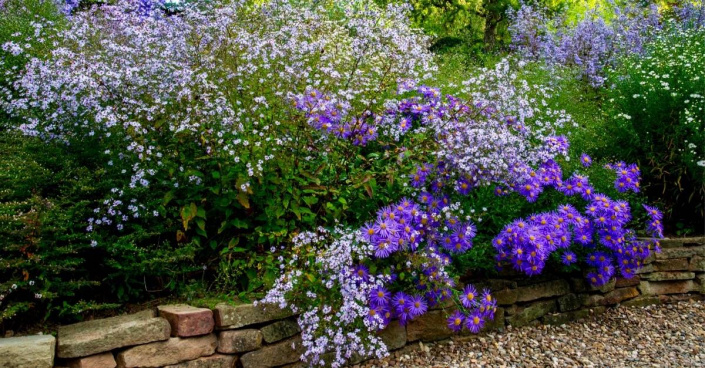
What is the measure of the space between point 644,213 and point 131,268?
3.31 metres

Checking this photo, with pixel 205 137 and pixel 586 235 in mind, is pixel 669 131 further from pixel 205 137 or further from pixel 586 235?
pixel 205 137

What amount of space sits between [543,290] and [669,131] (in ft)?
6.03

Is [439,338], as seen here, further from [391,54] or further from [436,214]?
[391,54]

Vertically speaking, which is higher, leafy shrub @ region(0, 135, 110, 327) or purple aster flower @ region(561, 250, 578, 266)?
leafy shrub @ region(0, 135, 110, 327)

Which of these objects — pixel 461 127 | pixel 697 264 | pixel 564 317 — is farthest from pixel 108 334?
pixel 697 264

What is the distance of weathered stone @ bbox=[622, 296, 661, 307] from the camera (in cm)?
423

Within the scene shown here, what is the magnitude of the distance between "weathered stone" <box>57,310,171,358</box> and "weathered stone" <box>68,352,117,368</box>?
1.2 inches

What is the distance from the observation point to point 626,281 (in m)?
4.20

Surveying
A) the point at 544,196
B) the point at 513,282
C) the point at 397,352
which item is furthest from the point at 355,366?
the point at 544,196

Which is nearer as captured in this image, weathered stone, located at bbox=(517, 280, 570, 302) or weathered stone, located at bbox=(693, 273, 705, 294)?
weathered stone, located at bbox=(517, 280, 570, 302)

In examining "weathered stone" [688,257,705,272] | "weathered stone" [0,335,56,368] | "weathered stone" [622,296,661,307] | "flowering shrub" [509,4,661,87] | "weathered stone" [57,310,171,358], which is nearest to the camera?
"weathered stone" [0,335,56,368]

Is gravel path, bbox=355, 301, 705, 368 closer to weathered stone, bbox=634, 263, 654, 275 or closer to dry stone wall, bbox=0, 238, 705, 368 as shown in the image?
dry stone wall, bbox=0, 238, 705, 368

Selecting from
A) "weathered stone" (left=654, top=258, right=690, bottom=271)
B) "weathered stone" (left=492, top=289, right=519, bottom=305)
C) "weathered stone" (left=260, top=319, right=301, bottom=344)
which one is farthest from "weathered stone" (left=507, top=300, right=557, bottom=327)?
"weathered stone" (left=260, top=319, right=301, bottom=344)

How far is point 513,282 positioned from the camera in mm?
3719
